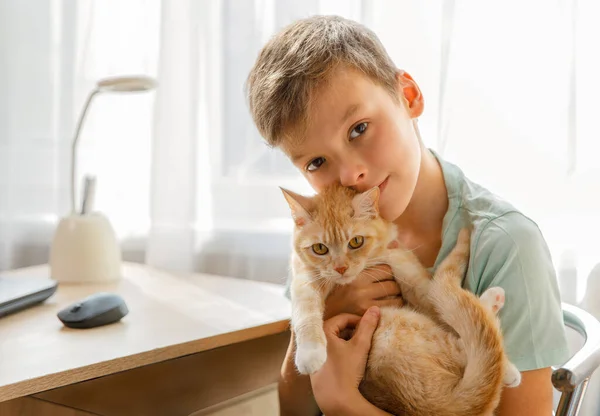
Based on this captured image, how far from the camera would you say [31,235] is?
1.96m

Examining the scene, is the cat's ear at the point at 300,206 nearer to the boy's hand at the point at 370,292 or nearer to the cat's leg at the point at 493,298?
the boy's hand at the point at 370,292

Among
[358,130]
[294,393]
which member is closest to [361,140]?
[358,130]

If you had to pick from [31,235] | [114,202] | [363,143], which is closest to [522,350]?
[363,143]

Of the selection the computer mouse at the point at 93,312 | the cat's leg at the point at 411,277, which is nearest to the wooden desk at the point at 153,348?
the computer mouse at the point at 93,312

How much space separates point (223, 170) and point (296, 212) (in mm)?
741

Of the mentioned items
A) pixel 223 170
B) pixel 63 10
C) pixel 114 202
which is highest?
pixel 63 10

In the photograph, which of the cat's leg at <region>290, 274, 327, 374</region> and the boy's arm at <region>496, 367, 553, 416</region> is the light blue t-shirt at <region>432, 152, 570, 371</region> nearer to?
the boy's arm at <region>496, 367, 553, 416</region>

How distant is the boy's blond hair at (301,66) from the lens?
0.99 metres

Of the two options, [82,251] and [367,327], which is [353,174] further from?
[82,251]

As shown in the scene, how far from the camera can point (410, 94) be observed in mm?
1104

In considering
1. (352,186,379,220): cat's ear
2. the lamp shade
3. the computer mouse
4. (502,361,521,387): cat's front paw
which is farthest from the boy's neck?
the lamp shade

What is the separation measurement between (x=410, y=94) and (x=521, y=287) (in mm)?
378

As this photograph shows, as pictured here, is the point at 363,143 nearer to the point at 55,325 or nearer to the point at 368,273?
the point at 368,273

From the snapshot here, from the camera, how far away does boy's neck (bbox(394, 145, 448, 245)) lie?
1.08 meters
